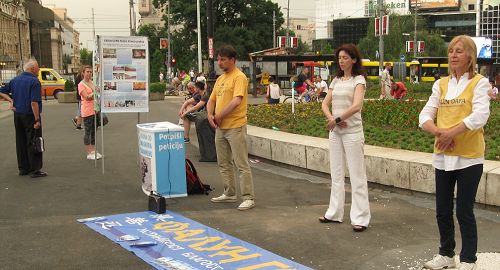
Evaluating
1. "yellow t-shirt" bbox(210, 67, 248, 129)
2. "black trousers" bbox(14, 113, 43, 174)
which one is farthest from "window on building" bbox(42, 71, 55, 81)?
"yellow t-shirt" bbox(210, 67, 248, 129)

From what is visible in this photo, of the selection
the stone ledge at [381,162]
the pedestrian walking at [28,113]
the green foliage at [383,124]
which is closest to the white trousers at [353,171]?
the stone ledge at [381,162]

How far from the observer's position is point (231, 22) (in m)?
62.2

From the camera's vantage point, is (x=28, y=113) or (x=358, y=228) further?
(x=28, y=113)

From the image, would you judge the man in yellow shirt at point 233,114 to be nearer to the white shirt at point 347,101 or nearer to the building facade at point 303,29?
the white shirt at point 347,101

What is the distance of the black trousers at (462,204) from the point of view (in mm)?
4430

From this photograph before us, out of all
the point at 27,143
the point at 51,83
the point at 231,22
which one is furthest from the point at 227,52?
the point at 231,22

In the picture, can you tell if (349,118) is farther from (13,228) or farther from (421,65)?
(421,65)

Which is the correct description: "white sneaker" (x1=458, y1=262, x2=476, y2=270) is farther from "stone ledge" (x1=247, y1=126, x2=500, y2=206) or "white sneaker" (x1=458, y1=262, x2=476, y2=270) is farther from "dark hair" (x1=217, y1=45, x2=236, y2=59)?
"dark hair" (x1=217, y1=45, x2=236, y2=59)

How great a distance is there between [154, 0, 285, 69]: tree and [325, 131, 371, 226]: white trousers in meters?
53.4

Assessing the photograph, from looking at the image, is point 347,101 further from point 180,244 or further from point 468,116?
point 180,244

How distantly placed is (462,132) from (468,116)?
0.13 m

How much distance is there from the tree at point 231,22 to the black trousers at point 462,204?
54.9m

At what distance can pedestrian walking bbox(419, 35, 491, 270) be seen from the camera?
4348mm

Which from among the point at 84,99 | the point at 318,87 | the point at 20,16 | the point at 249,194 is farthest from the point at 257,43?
the point at 20,16
